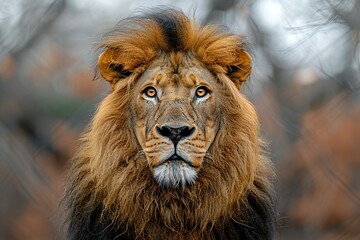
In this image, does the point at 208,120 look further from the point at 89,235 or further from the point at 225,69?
the point at 89,235

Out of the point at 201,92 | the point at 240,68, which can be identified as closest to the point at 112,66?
the point at 201,92

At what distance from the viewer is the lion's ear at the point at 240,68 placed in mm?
2834

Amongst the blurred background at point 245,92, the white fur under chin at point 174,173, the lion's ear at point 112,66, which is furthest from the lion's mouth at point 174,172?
the blurred background at point 245,92

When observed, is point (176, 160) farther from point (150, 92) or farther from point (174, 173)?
point (150, 92)

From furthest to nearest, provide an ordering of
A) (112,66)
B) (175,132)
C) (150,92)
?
(112,66), (150,92), (175,132)

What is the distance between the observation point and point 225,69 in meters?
2.81

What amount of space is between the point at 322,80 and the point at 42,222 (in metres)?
1.40

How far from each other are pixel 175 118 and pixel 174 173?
0.17 metres

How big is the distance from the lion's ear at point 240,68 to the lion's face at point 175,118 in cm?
12

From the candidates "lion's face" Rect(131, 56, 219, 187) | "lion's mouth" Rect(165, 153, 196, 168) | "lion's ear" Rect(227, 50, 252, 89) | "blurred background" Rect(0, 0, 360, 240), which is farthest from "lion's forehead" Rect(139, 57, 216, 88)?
"blurred background" Rect(0, 0, 360, 240)

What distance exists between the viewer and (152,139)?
8.44ft

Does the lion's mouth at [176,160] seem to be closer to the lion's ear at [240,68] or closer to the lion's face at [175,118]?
the lion's face at [175,118]

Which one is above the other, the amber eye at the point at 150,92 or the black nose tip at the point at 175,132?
the amber eye at the point at 150,92

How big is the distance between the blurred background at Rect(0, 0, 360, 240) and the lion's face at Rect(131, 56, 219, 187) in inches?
27.1
